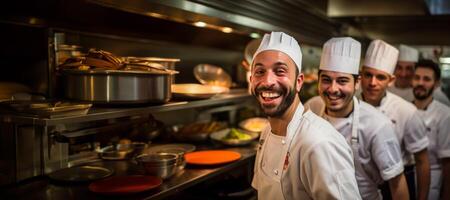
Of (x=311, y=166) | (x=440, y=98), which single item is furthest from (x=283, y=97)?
(x=440, y=98)

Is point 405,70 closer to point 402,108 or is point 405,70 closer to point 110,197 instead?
point 402,108

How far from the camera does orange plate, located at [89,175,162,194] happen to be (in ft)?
5.88

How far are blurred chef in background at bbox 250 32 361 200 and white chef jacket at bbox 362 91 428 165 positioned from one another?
112 cm

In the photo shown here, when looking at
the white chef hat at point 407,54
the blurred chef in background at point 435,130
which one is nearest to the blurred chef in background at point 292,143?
the blurred chef in background at point 435,130

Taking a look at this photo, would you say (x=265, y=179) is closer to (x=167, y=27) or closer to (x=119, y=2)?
(x=119, y=2)

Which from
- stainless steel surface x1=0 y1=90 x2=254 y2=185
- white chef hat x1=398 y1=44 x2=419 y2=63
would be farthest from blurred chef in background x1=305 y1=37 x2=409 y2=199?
white chef hat x1=398 y1=44 x2=419 y2=63

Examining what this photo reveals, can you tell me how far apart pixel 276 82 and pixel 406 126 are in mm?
1374

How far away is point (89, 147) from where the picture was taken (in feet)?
7.75

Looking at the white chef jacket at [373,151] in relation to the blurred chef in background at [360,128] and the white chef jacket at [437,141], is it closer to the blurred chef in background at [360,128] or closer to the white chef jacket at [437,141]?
the blurred chef in background at [360,128]

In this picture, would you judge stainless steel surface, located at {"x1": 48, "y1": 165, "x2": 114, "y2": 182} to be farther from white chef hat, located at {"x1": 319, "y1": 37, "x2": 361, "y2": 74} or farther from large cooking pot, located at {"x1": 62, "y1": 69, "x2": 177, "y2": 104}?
white chef hat, located at {"x1": 319, "y1": 37, "x2": 361, "y2": 74}

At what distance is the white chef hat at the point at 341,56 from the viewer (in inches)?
81.1

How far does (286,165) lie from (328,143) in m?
0.20

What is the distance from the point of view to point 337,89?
2035mm

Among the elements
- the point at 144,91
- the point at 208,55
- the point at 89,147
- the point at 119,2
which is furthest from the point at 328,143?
the point at 208,55
